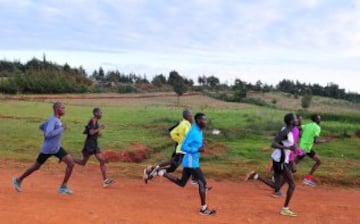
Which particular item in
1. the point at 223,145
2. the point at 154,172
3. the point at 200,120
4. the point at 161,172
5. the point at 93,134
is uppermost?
the point at 200,120

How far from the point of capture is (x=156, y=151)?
720 inches

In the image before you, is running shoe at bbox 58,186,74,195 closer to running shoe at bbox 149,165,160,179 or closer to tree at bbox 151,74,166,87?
running shoe at bbox 149,165,160,179

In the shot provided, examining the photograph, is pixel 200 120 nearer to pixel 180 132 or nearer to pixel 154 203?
pixel 154 203

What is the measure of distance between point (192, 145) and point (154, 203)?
161 cm

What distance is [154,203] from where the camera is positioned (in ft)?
29.7

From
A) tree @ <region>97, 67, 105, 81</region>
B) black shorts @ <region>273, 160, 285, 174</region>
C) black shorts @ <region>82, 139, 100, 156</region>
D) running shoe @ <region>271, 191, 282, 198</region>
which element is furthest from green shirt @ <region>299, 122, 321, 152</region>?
tree @ <region>97, 67, 105, 81</region>

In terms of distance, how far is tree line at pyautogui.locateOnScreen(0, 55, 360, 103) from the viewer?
6272 centimetres

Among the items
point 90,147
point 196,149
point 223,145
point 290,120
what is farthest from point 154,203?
point 223,145

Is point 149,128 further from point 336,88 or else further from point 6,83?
point 336,88

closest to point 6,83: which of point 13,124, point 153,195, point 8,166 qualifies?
point 13,124

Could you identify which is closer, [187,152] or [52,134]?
[187,152]

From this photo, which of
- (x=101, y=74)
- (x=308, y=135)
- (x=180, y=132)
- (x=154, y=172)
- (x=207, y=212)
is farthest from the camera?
(x=101, y=74)

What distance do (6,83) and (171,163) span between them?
5659 cm

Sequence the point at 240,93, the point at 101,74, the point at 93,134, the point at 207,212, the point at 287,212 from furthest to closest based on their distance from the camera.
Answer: the point at 101,74, the point at 240,93, the point at 93,134, the point at 287,212, the point at 207,212
